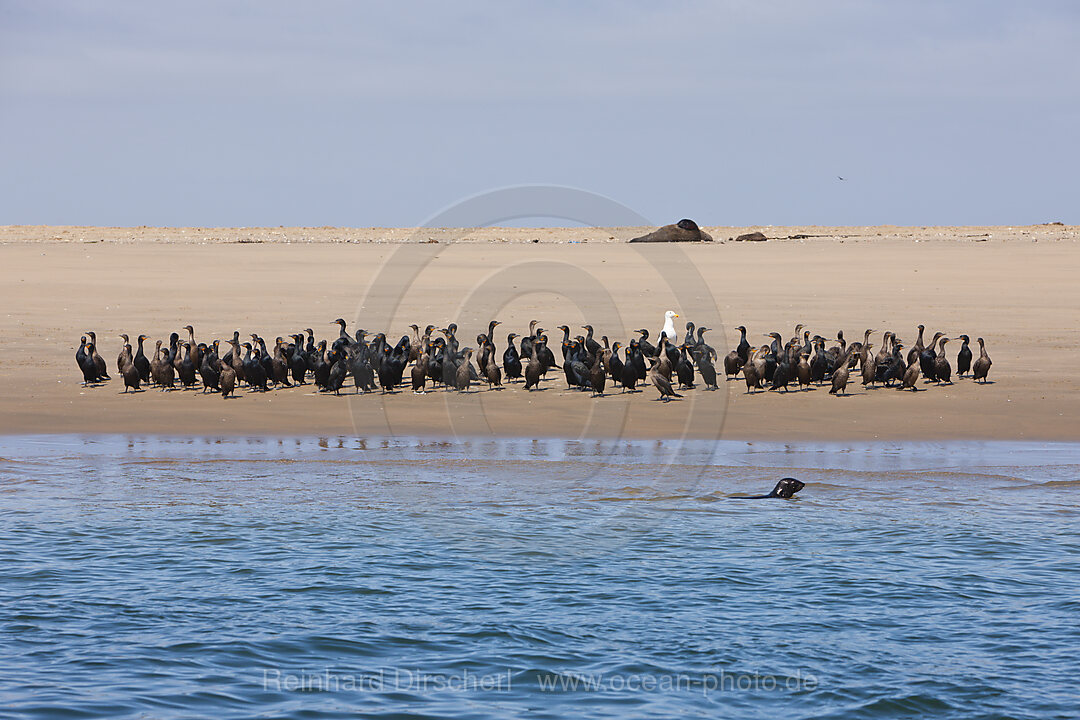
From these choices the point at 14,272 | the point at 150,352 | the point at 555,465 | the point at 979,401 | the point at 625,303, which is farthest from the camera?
the point at 14,272

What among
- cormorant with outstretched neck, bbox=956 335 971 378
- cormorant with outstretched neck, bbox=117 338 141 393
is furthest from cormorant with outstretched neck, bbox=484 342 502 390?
cormorant with outstretched neck, bbox=956 335 971 378

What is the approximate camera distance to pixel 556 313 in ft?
85.6

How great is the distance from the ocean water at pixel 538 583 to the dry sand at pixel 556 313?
193 centimetres

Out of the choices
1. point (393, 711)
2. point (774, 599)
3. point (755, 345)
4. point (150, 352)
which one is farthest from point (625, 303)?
point (393, 711)

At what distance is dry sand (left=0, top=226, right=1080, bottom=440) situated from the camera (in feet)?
53.0

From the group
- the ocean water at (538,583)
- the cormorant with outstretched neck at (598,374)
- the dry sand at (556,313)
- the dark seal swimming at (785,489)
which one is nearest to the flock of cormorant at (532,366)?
the cormorant with outstretched neck at (598,374)

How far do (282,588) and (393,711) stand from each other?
258cm

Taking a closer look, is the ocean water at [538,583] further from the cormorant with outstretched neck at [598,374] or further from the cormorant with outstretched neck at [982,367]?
the cormorant with outstretched neck at [982,367]

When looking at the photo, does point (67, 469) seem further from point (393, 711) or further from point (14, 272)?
point (14, 272)

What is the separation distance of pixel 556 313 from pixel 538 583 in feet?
54.8

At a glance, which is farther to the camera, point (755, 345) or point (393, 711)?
point (755, 345)

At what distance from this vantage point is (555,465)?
13.5 meters

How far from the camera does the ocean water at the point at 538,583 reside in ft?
25.0

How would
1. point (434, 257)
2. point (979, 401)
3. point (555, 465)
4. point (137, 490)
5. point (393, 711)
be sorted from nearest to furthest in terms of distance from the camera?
point (393, 711) < point (137, 490) < point (555, 465) < point (979, 401) < point (434, 257)
